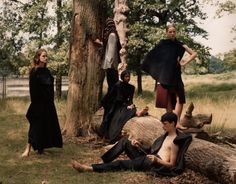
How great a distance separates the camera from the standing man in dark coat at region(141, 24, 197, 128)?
9688 mm

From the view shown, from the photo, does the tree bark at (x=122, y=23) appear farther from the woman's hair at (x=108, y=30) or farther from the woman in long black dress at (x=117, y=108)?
the woman in long black dress at (x=117, y=108)

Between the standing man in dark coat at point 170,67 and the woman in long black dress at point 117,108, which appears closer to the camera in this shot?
the standing man in dark coat at point 170,67

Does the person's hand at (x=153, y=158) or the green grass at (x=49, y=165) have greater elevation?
the person's hand at (x=153, y=158)

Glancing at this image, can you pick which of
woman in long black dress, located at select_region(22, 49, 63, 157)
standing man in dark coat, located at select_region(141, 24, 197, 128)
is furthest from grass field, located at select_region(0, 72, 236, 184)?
standing man in dark coat, located at select_region(141, 24, 197, 128)

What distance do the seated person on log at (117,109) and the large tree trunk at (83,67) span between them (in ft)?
2.91

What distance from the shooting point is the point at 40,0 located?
3066cm

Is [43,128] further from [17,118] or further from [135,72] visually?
[135,72]

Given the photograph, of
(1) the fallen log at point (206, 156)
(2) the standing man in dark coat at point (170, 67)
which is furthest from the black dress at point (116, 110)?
(2) the standing man in dark coat at point (170, 67)

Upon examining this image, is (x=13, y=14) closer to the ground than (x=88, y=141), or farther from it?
farther from it

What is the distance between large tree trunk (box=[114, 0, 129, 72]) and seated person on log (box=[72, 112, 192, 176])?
3.88 m

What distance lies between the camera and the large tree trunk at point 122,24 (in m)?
11.7

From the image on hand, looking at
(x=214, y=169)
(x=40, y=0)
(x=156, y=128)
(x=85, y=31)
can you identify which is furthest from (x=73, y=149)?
(x=40, y=0)

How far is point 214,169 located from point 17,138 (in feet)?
19.5

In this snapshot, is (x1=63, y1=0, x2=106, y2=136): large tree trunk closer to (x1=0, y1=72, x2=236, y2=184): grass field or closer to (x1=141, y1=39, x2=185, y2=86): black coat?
(x1=0, y1=72, x2=236, y2=184): grass field
